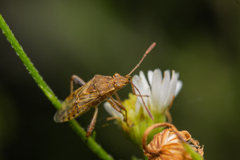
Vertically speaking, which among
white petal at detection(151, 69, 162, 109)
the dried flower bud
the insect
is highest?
the insect

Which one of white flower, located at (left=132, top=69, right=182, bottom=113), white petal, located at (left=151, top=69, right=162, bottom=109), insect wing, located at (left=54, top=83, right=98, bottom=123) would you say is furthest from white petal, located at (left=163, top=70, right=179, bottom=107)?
insect wing, located at (left=54, top=83, right=98, bottom=123)

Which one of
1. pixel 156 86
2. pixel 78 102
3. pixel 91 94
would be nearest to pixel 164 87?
pixel 156 86

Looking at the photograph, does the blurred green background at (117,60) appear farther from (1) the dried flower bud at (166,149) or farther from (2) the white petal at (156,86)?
(1) the dried flower bud at (166,149)

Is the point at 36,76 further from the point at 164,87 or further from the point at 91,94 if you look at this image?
the point at 164,87

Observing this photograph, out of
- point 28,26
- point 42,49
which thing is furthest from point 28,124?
point 28,26

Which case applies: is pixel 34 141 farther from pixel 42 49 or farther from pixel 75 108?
pixel 75 108

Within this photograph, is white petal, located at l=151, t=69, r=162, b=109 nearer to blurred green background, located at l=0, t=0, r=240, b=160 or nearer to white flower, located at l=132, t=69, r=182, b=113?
white flower, located at l=132, t=69, r=182, b=113

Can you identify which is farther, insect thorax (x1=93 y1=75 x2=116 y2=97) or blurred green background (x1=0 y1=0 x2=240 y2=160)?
blurred green background (x1=0 y1=0 x2=240 y2=160)
